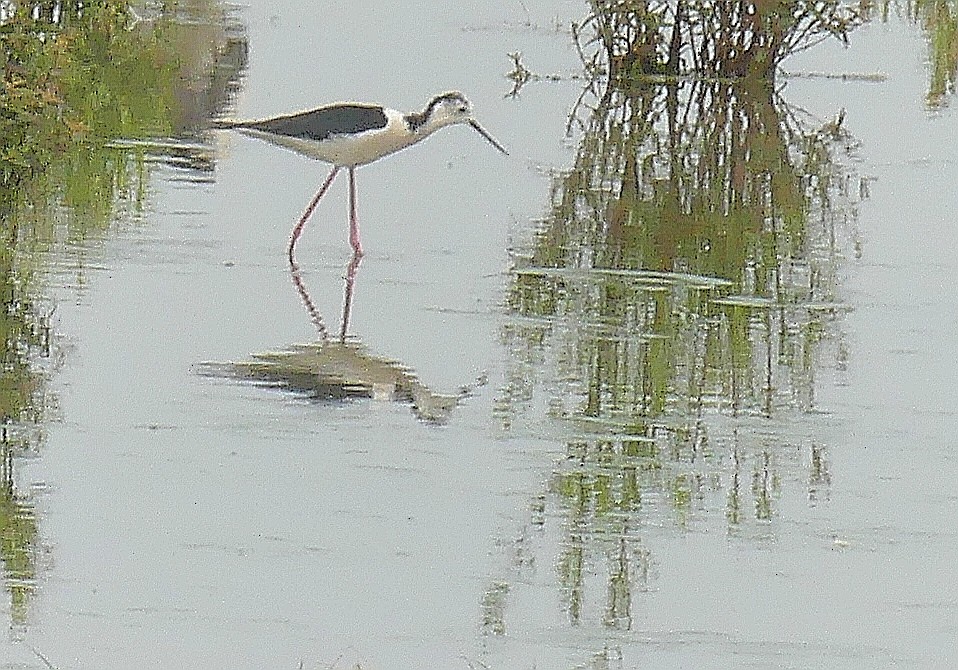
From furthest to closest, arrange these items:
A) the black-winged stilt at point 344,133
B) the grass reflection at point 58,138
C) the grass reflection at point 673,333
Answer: the black-winged stilt at point 344,133
the grass reflection at point 58,138
the grass reflection at point 673,333

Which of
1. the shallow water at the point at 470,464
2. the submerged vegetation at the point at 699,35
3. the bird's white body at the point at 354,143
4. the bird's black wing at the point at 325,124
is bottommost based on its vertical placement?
the shallow water at the point at 470,464

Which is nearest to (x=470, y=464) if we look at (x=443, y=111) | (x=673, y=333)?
(x=673, y=333)

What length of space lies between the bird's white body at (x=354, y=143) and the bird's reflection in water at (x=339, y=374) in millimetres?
1830

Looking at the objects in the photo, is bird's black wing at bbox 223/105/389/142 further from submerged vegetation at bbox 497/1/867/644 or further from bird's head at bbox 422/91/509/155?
submerged vegetation at bbox 497/1/867/644

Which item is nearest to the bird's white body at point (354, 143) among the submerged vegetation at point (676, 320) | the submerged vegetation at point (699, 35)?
the submerged vegetation at point (676, 320)

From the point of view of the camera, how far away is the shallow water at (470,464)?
520 cm

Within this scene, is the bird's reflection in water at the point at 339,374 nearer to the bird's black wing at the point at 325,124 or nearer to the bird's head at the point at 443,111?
the bird's black wing at the point at 325,124

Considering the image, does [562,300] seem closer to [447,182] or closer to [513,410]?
[513,410]

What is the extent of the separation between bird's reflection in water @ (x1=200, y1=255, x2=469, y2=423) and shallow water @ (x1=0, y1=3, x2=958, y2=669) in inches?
1.7

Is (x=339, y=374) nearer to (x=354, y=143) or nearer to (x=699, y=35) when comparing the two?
(x=354, y=143)

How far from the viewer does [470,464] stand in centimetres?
652

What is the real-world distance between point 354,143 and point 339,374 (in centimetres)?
237

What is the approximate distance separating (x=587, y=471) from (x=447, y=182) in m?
4.80

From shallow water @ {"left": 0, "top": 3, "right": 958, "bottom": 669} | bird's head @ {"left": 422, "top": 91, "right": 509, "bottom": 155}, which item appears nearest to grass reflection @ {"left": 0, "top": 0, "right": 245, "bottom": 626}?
shallow water @ {"left": 0, "top": 3, "right": 958, "bottom": 669}
